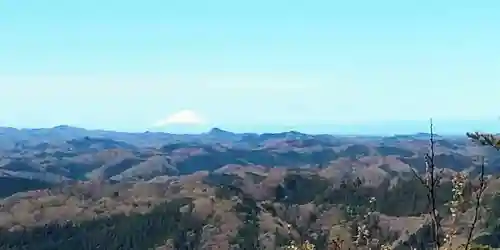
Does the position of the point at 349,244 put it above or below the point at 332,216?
above

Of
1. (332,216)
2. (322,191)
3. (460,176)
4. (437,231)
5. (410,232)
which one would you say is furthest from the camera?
(322,191)

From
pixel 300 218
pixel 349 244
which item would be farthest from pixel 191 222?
pixel 349 244

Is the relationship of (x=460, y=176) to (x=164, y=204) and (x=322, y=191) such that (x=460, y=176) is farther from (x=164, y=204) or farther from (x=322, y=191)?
(x=322, y=191)

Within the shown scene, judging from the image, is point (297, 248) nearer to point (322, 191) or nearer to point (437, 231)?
point (437, 231)

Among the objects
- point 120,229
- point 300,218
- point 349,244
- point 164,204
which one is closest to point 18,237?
point 120,229

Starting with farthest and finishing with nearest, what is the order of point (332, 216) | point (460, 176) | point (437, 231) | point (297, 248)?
point (332, 216) → point (297, 248) → point (460, 176) → point (437, 231)

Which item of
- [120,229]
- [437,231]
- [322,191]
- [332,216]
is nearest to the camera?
[437,231]

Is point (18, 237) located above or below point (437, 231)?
below

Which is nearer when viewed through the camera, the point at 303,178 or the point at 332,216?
the point at 332,216

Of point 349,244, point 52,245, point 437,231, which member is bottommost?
point 52,245
